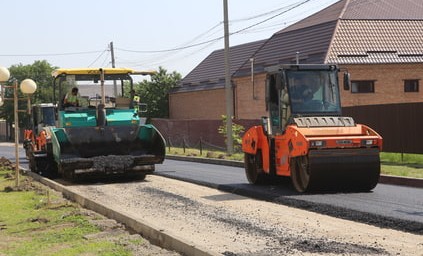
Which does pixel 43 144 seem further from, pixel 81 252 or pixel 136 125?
pixel 81 252

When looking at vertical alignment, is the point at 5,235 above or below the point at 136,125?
below

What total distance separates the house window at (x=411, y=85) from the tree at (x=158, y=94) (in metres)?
24.0

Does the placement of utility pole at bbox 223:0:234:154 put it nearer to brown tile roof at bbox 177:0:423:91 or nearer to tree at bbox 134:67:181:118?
brown tile roof at bbox 177:0:423:91

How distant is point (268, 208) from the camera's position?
1212 centimetres

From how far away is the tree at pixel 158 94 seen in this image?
2205 inches

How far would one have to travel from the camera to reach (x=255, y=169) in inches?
633

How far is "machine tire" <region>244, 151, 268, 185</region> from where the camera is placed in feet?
52.2

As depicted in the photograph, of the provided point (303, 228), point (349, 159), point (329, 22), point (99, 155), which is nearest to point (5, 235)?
point (303, 228)

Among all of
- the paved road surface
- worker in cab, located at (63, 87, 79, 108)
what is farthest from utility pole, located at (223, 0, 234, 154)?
the paved road surface

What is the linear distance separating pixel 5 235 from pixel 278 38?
35.4 m

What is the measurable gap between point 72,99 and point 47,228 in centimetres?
887

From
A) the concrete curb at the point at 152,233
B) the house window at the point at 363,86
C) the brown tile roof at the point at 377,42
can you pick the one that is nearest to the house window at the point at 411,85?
the brown tile roof at the point at 377,42

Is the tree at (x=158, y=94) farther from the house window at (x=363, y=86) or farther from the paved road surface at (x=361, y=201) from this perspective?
the paved road surface at (x=361, y=201)

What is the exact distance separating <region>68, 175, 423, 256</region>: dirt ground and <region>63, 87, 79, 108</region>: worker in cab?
419cm
